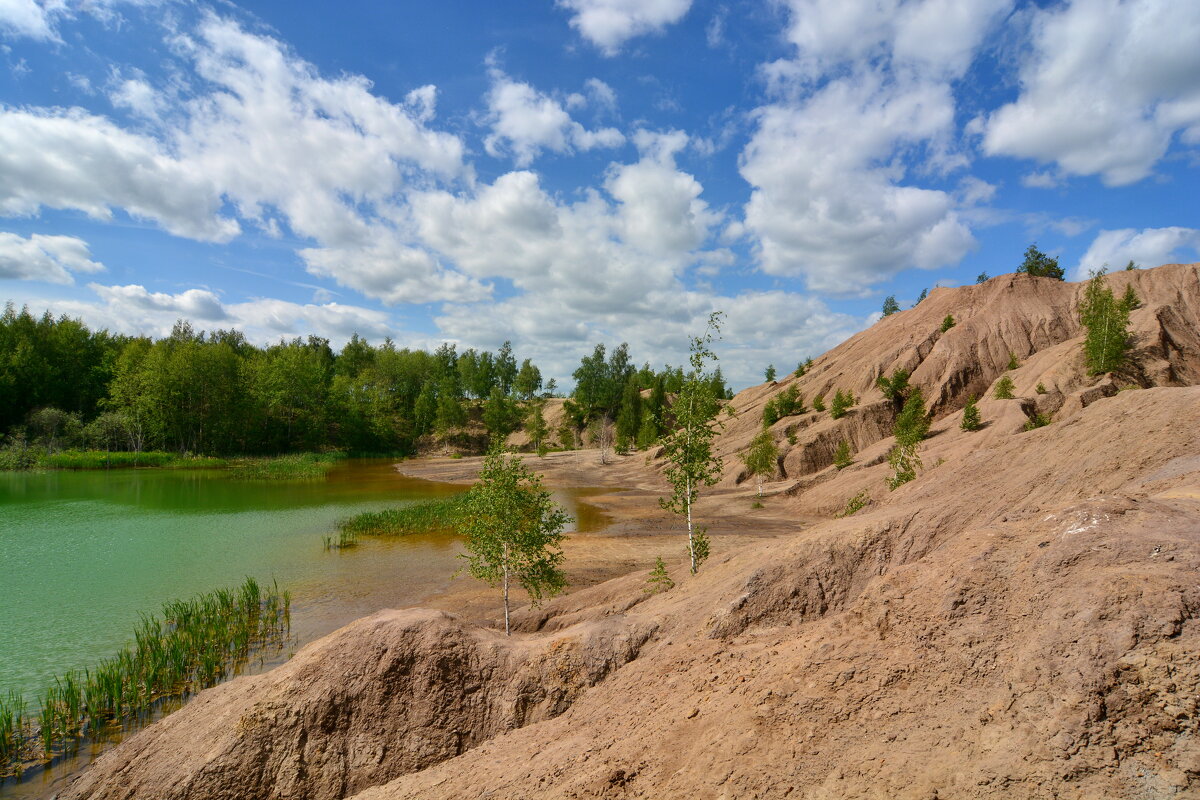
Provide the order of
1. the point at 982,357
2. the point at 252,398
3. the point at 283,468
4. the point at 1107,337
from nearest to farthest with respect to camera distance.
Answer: the point at 1107,337, the point at 982,357, the point at 283,468, the point at 252,398

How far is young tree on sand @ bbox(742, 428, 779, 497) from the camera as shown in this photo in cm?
4644

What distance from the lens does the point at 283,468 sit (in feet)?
234

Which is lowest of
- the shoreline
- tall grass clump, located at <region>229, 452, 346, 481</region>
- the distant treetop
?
the shoreline

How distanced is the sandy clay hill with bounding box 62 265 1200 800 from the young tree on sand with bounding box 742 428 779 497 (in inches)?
1147

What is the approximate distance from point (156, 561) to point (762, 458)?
129ft

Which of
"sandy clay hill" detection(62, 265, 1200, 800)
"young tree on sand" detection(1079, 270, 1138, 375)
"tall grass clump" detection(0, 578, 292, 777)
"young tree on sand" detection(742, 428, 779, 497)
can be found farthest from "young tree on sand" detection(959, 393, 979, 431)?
"tall grass clump" detection(0, 578, 292, 777)

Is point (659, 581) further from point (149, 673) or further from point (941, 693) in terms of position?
point (149, 673)

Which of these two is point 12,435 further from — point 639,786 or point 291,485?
point 639,786

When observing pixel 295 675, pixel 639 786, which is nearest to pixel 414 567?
pixel 295 675

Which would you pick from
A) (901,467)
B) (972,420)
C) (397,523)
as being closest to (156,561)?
(397,523)

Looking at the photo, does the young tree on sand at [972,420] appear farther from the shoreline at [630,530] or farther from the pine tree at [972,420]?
the shoreline at [630,530]

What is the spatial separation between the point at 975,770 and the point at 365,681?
8.87 m

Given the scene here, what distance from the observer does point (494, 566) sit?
17.4 metres

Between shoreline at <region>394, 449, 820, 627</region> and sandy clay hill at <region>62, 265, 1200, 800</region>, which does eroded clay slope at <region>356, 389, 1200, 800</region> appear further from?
shoreline at <region>394, 449, 820, 627</region>
